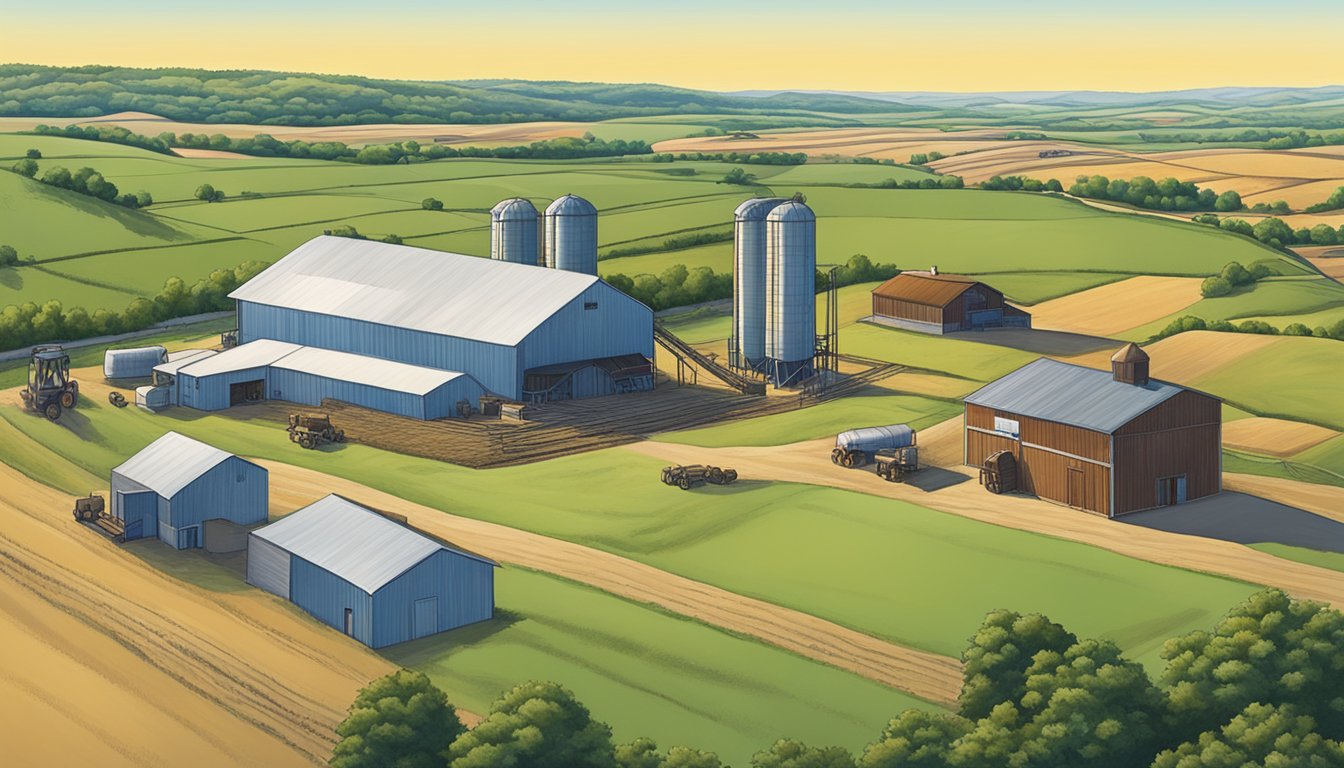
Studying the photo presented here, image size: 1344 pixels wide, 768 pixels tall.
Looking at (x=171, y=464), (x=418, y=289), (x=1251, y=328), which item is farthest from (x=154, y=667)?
(x=1251, y=328)

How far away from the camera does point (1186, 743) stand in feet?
123

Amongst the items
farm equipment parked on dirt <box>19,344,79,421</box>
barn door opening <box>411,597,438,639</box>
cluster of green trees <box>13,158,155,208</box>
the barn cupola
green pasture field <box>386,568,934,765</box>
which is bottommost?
green pasture field <box>386,568,934,765</box>

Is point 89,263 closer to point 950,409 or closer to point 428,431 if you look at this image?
point 428,431

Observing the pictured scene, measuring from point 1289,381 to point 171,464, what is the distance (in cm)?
5715

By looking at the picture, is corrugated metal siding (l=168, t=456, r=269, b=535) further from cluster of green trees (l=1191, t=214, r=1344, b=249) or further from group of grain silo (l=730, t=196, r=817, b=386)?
cluster of green trees (l=1191, t=214, r=1344, b=249)

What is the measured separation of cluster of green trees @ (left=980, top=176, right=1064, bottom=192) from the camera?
175m

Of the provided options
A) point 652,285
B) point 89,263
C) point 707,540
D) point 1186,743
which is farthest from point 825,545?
point 89,263

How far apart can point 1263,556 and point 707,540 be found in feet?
68.9

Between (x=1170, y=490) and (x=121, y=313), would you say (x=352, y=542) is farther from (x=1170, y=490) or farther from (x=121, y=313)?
(x=121, y=313)

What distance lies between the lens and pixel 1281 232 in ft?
478

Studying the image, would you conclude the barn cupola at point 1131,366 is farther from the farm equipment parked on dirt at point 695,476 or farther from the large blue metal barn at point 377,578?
the large blue metal barn at point 377,578

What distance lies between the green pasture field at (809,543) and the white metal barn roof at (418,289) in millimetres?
12671

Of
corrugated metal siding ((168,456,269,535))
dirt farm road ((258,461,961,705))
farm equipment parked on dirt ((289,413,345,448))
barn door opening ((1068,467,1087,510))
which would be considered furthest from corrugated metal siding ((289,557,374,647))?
barn door opening ((1068,467,1087,510))

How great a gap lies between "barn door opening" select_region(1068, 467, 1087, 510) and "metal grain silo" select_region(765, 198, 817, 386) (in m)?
27.1
